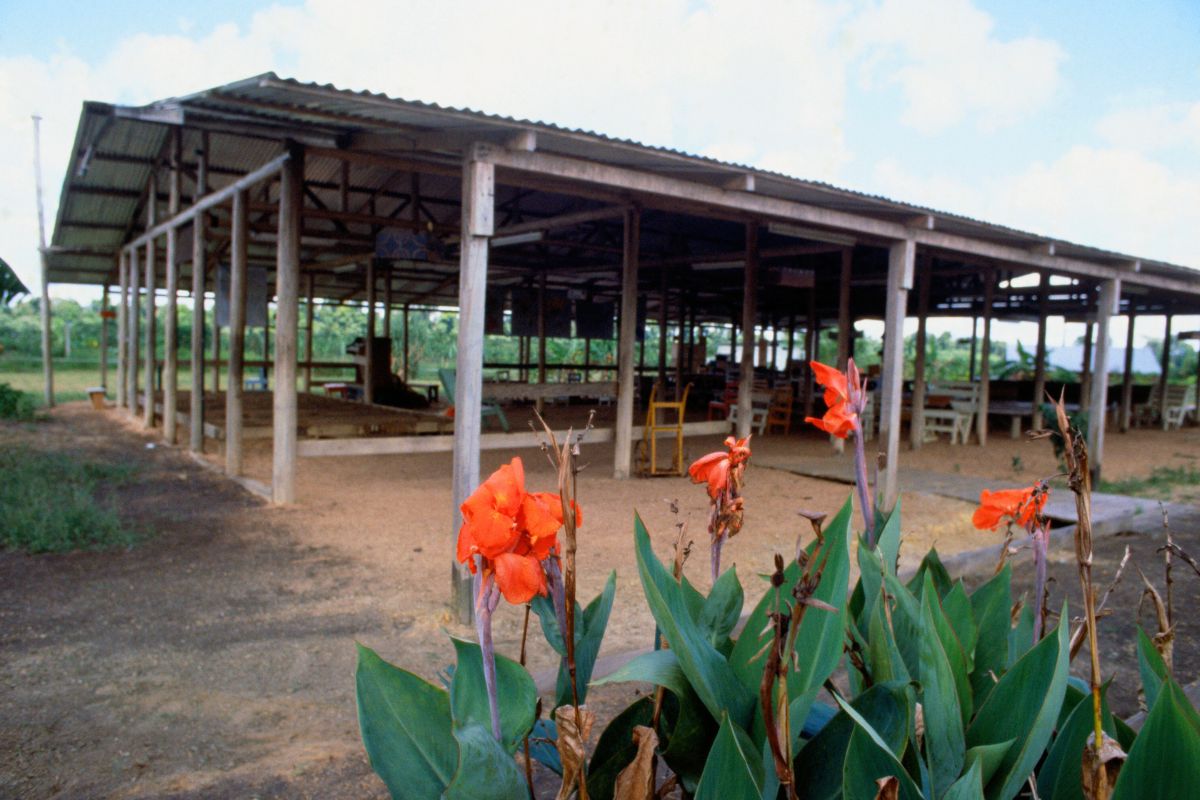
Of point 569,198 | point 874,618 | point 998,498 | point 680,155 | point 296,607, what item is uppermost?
point 569,198

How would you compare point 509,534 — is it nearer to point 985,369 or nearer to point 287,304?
point 287,304

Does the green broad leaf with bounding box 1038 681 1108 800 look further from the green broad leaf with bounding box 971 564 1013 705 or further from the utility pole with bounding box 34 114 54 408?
the utility pole with bounding box 34 114 54 408

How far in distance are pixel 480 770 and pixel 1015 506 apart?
0.99 metres

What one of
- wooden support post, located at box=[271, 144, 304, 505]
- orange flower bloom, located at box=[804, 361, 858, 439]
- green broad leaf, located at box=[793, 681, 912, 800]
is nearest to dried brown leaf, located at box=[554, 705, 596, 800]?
green broad leaf, located at box=[793, 681, 912, 800]

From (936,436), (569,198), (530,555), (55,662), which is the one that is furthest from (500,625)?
(936,436)

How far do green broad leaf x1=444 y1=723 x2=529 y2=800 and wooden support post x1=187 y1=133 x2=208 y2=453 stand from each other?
8803mm

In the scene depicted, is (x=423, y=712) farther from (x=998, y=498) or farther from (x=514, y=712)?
(x=998, y=498)

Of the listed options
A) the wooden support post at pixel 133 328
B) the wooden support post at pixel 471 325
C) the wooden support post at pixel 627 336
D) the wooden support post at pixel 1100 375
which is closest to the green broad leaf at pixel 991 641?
the wooden support post at pixel 471 325

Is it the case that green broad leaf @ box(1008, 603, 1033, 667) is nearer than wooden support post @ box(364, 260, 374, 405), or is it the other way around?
green broad leaf @ box(1008, 603, 1033, 667)

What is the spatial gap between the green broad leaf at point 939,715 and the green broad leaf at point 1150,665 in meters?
0.29

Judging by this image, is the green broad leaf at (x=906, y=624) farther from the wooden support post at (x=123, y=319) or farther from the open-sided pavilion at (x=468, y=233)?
the wooden support post at (x=123, y=319)

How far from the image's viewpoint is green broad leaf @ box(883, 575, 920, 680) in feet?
3.79

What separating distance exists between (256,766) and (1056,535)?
19.7 ft

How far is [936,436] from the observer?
13219 mm
